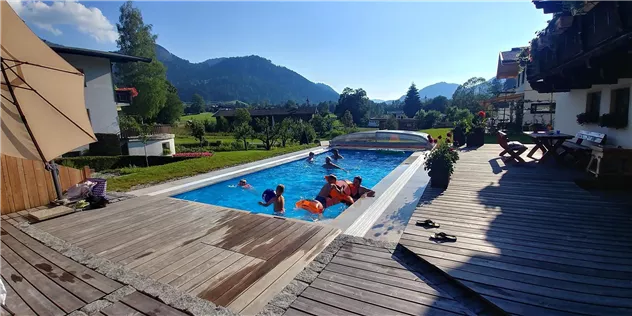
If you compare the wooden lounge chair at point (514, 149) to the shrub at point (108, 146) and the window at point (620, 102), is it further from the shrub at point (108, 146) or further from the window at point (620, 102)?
the shrub at point (108, 146)

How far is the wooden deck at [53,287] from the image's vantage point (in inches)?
110

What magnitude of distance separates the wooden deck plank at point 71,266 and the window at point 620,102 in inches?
389

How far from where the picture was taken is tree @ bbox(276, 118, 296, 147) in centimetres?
2306

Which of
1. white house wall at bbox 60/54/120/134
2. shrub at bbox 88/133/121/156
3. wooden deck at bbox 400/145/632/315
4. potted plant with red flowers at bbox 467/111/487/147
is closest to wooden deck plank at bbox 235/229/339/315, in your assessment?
wooden deck at bbox 400/145/632/315

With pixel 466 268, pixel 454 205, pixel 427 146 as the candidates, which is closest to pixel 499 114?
pixel 427 146

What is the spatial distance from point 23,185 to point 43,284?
4.47 m

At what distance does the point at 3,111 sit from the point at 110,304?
2095mm

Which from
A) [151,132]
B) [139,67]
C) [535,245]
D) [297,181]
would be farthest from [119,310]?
[139,67]

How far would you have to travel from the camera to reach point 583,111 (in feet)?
28.3

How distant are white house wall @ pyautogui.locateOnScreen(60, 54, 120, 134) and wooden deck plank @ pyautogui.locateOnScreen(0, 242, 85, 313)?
18.9 m

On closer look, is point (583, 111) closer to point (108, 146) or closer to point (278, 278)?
point (278, 278)

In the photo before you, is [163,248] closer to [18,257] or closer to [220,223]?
[220,223]

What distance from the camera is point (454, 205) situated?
17.0ft

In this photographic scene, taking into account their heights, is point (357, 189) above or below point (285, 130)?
below
